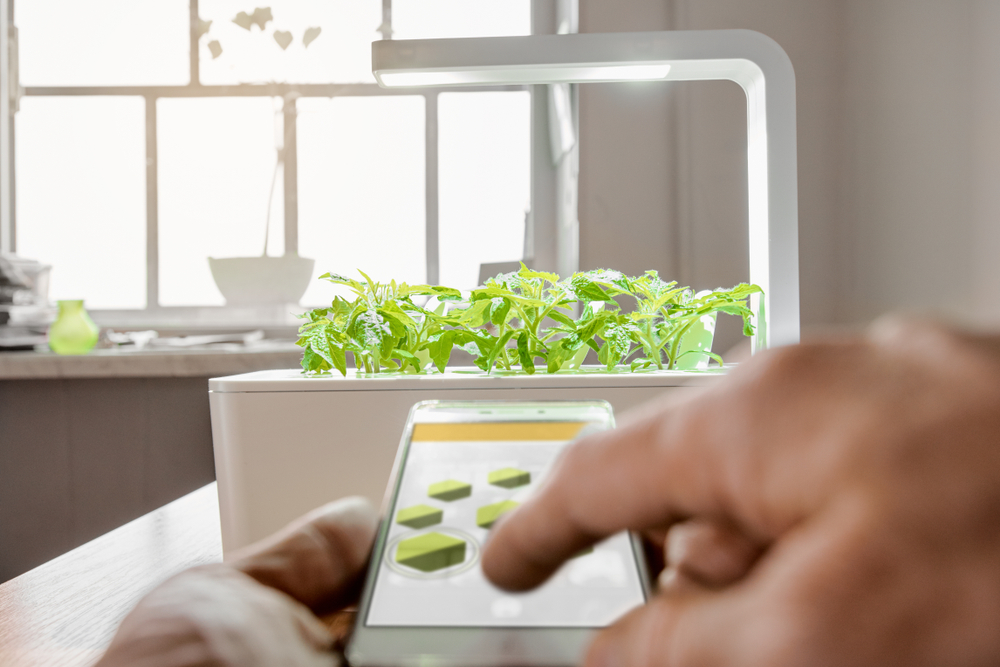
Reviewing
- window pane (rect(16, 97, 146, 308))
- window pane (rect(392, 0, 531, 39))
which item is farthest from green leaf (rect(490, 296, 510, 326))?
window pane (rect(16, 97, 146, 308))

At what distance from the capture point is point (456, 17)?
1875 millimetres

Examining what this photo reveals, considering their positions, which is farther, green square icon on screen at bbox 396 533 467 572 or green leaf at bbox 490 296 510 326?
green leaf at bbox 490 296 510 326

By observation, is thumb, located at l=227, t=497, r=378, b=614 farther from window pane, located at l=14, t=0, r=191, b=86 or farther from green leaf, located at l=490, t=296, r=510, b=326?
window pane, located at l=14, t=0, r=191, b=86

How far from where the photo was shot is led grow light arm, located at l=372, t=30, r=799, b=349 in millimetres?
435

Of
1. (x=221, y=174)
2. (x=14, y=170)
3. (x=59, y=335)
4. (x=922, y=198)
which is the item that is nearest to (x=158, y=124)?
(x=221, y=174)

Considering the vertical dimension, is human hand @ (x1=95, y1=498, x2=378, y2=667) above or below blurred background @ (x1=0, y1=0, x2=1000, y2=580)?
below

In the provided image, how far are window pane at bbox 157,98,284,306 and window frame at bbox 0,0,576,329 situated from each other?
0.03 m

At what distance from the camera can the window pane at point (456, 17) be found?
5.99 feet

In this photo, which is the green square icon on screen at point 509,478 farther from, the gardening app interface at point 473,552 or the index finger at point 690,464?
the index finger at point 690,464

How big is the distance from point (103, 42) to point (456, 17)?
1110 mm

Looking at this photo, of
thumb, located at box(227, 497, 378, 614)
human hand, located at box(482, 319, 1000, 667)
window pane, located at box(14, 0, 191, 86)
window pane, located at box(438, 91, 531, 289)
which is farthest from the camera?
window pane, located at box(14, 0, 191, 86)

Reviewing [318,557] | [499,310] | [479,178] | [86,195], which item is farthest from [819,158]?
[86,195]

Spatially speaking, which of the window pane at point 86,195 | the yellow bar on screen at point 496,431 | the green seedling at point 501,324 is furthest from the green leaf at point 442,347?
the window pane at point 86,195

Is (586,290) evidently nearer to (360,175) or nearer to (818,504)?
(818,504)
